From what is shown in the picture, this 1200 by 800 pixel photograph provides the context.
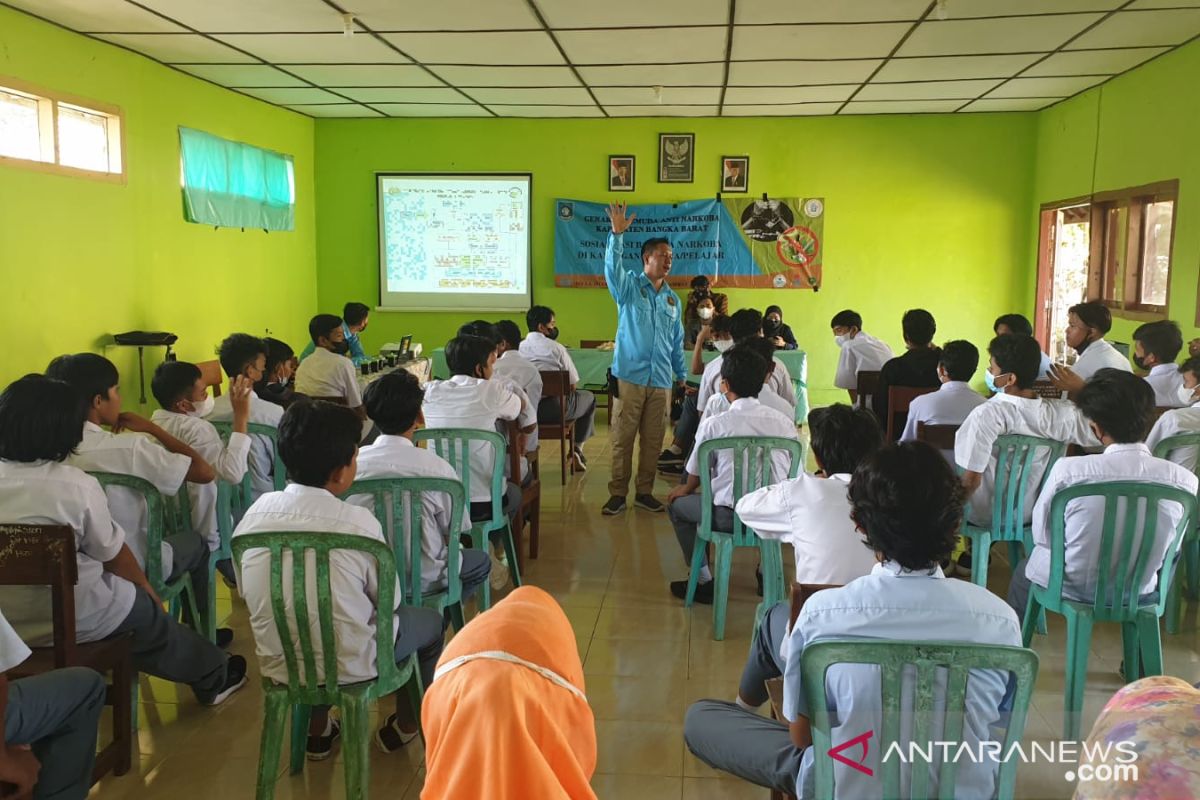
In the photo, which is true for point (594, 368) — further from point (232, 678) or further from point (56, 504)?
point (56, 504)

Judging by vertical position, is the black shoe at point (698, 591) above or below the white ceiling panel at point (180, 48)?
below

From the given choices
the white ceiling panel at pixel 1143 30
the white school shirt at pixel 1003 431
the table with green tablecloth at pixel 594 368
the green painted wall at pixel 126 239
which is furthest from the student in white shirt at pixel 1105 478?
the green painted wall at pixel 126 239

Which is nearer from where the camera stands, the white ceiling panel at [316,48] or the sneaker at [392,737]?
the sneaker at [392,737]

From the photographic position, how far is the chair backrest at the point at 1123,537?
97.3 inches

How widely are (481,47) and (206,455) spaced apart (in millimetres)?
3626

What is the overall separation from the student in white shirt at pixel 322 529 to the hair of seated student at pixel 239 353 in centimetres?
160

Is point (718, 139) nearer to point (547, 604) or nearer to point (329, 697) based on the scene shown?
point (329, 697)

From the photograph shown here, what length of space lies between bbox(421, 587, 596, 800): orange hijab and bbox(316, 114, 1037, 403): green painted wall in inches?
306

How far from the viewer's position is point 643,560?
13.7 ft

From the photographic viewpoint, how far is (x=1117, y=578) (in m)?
2.54

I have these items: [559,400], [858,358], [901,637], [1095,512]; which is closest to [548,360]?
[559,400]

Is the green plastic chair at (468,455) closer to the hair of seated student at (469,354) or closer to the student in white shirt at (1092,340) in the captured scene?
the hair of seated student at (469,354)

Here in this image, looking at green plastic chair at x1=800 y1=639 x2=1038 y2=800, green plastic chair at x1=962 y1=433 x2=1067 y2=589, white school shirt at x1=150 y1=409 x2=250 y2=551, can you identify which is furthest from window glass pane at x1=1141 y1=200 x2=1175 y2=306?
white school shirt at x1=150 y1=409 x2=250 y2=551

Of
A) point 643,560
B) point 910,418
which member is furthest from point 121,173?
point 910,418
